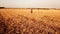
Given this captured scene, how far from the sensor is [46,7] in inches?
49.4

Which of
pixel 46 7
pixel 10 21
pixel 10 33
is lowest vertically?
pixel 10 33

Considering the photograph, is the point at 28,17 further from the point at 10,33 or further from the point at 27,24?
the point at 10,33

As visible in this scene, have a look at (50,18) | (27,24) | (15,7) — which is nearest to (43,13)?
(50,18)

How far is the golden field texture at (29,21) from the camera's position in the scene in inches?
43.8

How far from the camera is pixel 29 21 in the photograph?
1169 mm

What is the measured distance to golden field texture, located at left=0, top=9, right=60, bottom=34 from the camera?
3.65 feet

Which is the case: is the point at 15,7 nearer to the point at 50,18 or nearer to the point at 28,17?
the point at 28,17

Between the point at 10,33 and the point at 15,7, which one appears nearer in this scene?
the point at 10,33

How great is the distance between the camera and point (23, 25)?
1.15m

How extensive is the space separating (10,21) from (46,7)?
522mm

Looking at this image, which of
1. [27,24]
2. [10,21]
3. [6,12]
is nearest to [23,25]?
[27,24]

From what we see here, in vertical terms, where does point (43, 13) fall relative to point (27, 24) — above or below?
above

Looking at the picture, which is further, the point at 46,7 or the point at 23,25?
the point at 46,7

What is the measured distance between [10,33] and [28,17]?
30 centimetres
